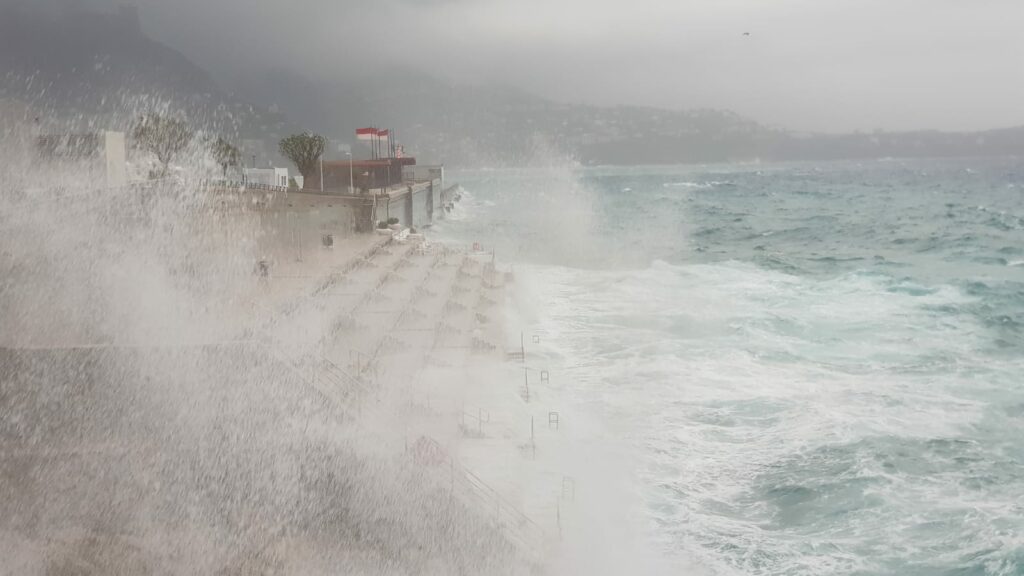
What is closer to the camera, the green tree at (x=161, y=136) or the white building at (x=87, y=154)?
the white building at (x=87, y=154)

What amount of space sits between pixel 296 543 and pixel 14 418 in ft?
16.2

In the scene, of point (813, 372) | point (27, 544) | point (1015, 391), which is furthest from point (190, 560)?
point (1015, 391)

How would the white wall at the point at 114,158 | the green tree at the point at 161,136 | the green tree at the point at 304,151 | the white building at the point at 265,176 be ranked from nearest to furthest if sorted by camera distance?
the white wall at the point at 114,158 → the white building at the point at 265,176 → the green tree at the point at 161,136 → the green tree at the point at 304,151

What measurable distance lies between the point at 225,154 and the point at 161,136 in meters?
4.69

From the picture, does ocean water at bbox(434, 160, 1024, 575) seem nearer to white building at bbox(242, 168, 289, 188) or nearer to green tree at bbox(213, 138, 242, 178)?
white building at bbox(242, 168, 289, 188)

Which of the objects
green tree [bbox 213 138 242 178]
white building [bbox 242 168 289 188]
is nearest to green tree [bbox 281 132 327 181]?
green tree [bbox 213 138 242 178]

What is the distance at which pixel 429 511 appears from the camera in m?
11.8

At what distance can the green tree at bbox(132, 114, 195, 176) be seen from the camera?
40219mm

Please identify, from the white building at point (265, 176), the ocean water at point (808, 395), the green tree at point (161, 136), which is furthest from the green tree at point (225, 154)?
the ocean water at point (808, 395)

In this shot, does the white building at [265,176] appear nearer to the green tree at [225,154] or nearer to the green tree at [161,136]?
the green tree at [161,136]

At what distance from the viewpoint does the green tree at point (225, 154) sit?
149 ft

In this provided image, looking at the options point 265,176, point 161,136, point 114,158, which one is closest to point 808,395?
point 114,158

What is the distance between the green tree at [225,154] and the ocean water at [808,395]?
14592 millimetres

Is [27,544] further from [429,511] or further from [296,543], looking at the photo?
[429,511]
